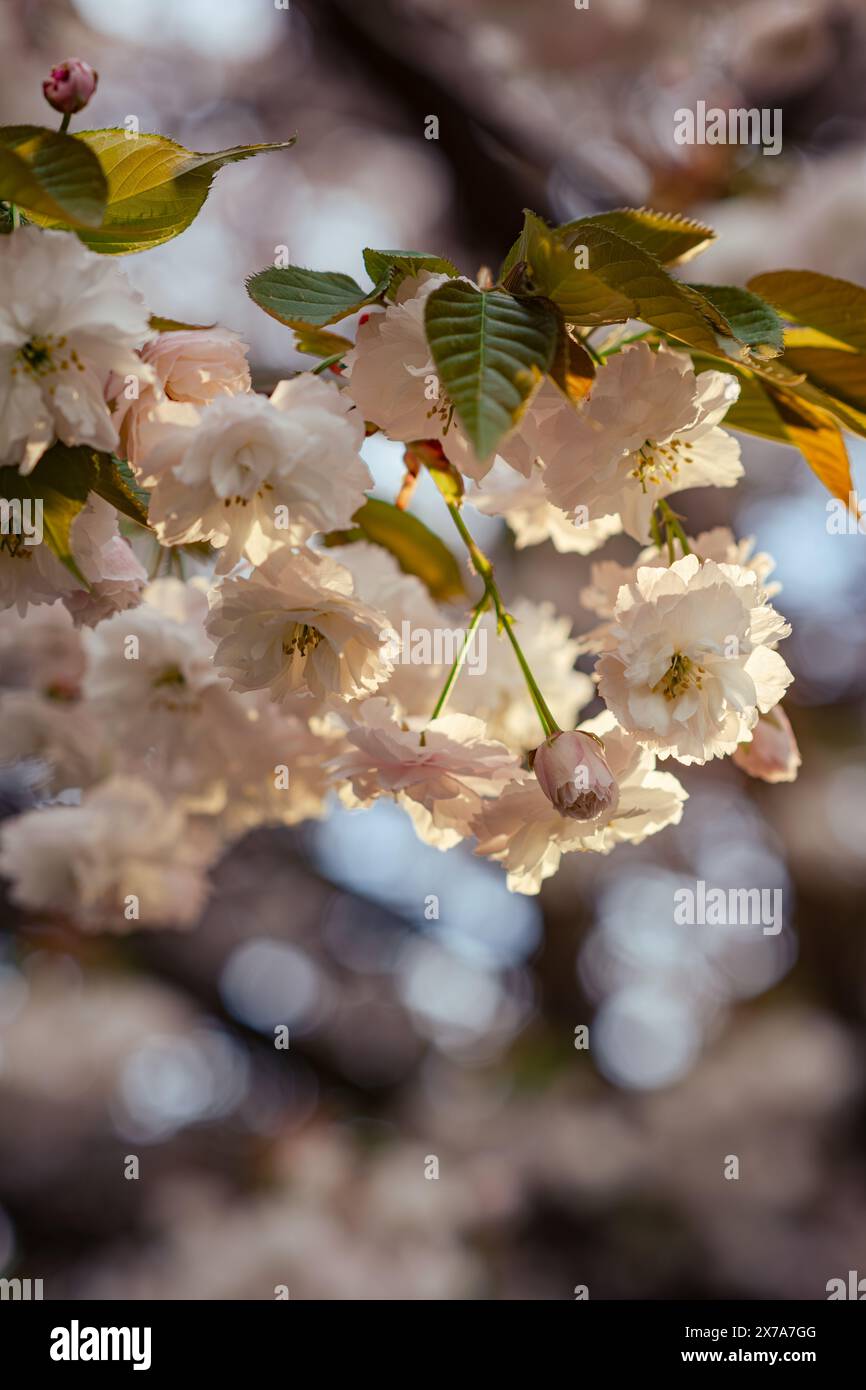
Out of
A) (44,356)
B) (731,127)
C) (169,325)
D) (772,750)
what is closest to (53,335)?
(44,356)

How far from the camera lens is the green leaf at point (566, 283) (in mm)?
442

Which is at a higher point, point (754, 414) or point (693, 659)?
point (754, 414)

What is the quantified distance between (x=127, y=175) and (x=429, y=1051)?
2.77 m

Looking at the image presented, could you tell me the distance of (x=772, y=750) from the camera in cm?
67

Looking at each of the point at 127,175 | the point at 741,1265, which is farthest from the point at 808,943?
the point at 127,175

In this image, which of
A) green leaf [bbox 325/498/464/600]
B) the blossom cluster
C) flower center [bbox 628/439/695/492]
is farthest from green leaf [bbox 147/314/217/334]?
green leaf [bbox 325/498/464/600]

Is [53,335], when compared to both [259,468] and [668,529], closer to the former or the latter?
[259,468]

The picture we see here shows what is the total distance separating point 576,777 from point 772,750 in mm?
208

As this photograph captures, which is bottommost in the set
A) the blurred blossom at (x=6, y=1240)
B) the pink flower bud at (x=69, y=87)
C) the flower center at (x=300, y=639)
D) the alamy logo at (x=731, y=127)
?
the blurred blossom at (x=6, y=1240)

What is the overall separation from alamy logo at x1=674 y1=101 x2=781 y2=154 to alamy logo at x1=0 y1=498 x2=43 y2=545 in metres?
1.83

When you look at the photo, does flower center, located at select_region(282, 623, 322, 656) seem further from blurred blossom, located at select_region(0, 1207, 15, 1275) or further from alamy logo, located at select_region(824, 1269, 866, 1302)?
blurred blossom, located at select_region(0, 1207, 15, 1275)

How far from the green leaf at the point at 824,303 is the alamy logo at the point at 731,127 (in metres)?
1.55
